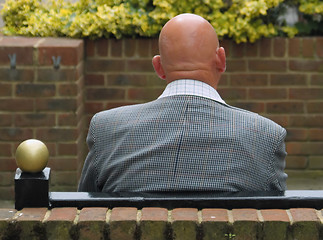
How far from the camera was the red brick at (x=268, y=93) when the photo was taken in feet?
23.1

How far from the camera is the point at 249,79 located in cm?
704

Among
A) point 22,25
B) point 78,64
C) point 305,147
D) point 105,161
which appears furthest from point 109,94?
point 105,161

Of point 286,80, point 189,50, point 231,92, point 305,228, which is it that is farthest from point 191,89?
point 286,80

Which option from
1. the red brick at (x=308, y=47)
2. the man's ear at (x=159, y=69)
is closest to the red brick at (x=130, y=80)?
the red brick at (x=308, y=47)

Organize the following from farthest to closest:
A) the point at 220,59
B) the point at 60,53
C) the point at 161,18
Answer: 1. the point at 161,18
2. the point at 60,53
3. the point at 220,59

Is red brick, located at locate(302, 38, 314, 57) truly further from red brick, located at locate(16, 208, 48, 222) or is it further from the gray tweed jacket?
red brick, located at locate(16, 208, 48, 222)

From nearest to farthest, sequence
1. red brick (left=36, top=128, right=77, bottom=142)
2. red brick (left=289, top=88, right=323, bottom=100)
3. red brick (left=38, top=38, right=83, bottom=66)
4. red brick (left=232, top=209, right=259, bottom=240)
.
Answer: red brick (left=232, top=209, right=259, bottom=240)
red brick (left=38, top=38, right=83, bottom=66)
red brick (left=36, top=128, right=77, bottom=142)
red brick (left=289, top=88, right=323, bottom=100)

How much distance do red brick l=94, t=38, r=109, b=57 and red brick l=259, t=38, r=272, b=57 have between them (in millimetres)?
1201

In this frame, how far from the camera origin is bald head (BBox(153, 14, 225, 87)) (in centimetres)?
359

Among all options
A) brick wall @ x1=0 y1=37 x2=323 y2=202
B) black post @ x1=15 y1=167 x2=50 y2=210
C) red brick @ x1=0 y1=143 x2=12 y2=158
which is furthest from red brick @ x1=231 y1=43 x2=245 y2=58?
black post @ x1=15 y1=167 x2=50 y2=210

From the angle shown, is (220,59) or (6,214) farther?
(220,59)

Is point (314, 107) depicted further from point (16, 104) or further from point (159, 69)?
point (159, 69)

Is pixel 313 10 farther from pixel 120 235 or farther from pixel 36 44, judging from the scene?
pixel 120 235

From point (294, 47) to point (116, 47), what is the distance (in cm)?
139
